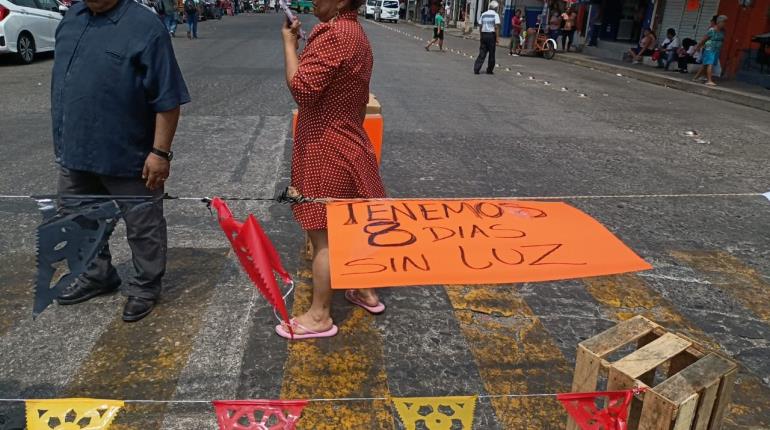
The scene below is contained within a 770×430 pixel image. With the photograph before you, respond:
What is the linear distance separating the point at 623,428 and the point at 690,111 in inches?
439

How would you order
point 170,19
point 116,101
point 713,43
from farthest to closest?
1. point 170,19
2. point 713,43
3. point 116,101

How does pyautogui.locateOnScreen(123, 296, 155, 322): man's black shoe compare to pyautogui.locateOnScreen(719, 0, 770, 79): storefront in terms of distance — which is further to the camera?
pyautogui.locateOnScreen(719, 0, 770, 79): storefront

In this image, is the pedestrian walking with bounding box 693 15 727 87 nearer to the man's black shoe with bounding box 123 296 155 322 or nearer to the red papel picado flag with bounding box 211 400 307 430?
the man's black shoe with bounding box 123 296 155 322

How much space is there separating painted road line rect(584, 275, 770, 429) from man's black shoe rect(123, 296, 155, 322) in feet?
8.96

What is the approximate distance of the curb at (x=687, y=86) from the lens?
12.6 meters

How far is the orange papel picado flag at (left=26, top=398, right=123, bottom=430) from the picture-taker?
185 cm

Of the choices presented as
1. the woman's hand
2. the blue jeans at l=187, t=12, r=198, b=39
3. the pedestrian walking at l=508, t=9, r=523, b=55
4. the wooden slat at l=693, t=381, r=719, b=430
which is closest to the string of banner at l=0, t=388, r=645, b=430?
the wooden slat at l=693, t=381, r=719, b=430

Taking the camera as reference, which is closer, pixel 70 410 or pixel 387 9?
pixel 70 410

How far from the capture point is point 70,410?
1.87 m

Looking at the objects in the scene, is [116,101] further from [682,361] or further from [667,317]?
[667,317]

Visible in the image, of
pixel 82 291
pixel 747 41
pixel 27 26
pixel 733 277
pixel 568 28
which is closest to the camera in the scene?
pixel 82 291

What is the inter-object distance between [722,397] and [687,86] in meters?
14.9

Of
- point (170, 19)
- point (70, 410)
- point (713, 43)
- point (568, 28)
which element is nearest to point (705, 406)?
point (70, 410)

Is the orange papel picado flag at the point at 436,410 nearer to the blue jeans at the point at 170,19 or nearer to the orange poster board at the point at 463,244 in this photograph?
the orange poster board at the point at 463,244
